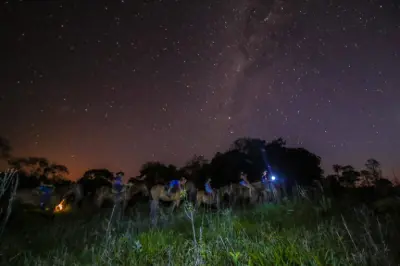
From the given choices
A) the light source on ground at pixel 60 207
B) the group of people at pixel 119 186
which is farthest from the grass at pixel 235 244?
the light source on ground at pixel 60 207

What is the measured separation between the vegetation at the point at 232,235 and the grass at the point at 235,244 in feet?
0.04

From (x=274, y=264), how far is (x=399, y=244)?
2357 mm

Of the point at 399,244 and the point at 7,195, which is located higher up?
the point at 7,195

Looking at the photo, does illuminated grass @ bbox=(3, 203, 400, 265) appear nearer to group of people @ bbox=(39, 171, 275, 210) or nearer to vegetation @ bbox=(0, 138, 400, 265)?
vegetation @ bbox=(0, 138, 400, 265)

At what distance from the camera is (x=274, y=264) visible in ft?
13.1

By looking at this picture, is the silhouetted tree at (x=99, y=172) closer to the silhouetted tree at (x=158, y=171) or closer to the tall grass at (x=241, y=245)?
the silhouetted tree at (x=158, y=171)

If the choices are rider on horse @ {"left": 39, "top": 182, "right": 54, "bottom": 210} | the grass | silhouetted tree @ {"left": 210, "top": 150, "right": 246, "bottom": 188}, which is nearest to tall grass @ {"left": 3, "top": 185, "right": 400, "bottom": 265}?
the grass

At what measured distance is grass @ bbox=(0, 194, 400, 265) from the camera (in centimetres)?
398

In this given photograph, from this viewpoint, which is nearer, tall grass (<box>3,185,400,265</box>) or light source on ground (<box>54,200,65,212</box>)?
tall grass (<box>3,185,400,265</box>)

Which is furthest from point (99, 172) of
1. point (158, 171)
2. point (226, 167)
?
point (226, 167)

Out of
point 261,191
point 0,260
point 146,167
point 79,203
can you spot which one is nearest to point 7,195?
point 79,203

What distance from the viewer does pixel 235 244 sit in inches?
185

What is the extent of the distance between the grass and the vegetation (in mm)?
13

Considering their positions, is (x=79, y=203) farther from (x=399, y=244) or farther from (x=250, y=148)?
(x=250, y=148)
